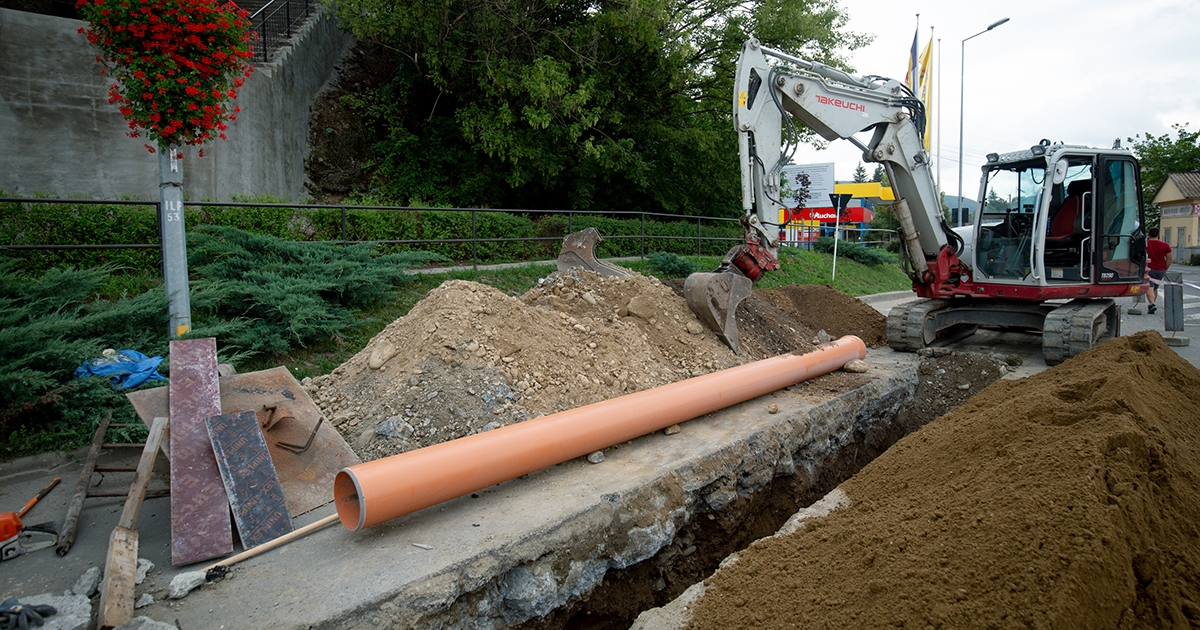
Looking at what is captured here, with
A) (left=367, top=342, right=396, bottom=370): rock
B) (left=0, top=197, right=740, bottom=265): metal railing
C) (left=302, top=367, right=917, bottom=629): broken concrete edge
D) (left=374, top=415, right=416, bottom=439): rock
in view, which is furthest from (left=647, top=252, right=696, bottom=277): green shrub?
(left=374, top=415, right=416, bottom=439): rock

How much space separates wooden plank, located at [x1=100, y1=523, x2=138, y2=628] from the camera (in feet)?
9.00

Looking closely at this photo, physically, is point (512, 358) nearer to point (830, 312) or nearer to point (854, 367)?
point (854, 367)

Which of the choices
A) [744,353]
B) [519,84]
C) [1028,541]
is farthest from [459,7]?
[1028,541]

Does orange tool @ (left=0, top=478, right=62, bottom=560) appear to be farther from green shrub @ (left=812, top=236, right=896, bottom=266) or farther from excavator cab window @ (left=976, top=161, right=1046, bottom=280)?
green shrub @ (left=812, top=236, right=896, bottom=266)

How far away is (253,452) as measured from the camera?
3.77 metres

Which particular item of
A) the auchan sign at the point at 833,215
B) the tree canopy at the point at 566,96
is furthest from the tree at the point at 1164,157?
the tree canopy at the point at 566,96

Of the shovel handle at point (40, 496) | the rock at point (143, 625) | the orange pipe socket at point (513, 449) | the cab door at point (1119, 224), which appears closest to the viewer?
the rock at point (143, 625)

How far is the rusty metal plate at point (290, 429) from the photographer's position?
3989 mm

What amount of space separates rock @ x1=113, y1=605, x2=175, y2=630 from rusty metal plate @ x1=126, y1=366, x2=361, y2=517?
106cm

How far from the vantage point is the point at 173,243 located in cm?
576

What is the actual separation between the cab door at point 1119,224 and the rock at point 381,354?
8.38 m

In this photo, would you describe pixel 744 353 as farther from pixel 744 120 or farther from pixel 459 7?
pixel 459 7

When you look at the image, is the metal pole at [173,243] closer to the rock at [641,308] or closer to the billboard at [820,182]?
the rock at [641,308]

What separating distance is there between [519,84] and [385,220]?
453cm
